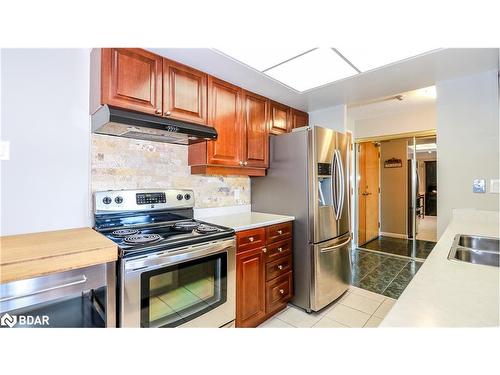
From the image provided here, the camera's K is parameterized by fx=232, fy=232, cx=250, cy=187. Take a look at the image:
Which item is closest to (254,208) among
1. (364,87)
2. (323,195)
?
(323,195)

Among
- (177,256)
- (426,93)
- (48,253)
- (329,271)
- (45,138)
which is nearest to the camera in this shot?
(48,253)

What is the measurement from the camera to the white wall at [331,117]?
285cm

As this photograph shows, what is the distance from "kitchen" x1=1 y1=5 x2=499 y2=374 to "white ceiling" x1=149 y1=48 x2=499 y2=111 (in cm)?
2

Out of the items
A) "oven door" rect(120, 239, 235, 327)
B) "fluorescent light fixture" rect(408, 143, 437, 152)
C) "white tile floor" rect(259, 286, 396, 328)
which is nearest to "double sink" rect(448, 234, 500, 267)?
"white tile floor" rect(259, 286, 396, 328)

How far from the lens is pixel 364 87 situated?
2258mm

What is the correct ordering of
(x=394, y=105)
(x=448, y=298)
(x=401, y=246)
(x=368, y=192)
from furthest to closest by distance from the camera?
(x=368, y=192)
(x=401, y=246)
(x=394, y=105)
(x=448, y=298)

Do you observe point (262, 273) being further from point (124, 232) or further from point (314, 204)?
point (124, 232)

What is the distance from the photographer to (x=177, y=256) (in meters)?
1.33

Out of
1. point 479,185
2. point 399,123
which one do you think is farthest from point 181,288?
point 399,123

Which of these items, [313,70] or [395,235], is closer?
[313,70]

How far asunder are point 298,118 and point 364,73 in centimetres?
107
